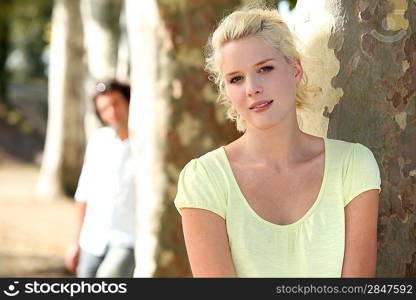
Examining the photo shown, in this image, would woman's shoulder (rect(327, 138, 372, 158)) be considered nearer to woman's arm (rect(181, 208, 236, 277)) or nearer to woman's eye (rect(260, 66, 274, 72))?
woman's eye (rect(260, 66, 274, 72))

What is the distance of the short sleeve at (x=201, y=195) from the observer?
2.79 meters

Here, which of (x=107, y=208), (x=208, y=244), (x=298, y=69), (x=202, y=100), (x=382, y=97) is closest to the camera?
(x=208, y=244)

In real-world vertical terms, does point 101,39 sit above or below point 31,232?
above

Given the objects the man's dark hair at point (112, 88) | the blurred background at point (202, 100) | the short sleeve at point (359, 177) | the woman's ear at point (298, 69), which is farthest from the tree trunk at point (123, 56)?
the short sleeve at point (359, 177)

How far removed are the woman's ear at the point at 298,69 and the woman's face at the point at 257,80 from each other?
0.05 m

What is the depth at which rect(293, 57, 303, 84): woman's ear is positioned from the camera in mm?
2967

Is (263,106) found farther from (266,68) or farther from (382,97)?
(382,97)

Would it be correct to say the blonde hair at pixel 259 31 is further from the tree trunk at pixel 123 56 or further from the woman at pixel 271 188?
the tree trunk at pixel 123 56

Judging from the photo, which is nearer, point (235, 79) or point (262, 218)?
point (262, 218)

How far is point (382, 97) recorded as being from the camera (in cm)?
322

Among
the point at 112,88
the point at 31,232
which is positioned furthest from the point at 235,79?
the point at 31,232

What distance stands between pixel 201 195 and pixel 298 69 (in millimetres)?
535

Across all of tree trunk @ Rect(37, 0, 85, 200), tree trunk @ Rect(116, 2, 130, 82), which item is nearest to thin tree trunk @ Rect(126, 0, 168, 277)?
tree trunk @ Rect(116, 2, 130, 82)

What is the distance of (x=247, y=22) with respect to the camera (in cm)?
288
